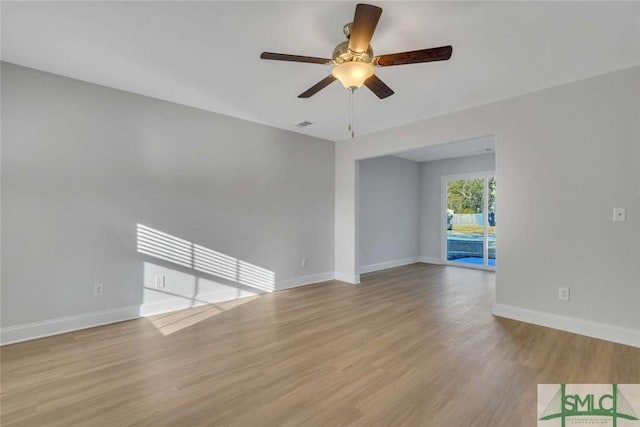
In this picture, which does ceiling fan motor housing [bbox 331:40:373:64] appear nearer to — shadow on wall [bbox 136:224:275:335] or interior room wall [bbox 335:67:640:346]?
interior room wall [bbox 335:67:640:346]

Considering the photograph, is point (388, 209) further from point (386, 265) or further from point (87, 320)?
point (87, 320)

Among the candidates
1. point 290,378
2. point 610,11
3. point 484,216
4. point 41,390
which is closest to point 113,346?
point 41,390

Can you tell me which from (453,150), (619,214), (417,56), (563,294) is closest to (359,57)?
(417,56)

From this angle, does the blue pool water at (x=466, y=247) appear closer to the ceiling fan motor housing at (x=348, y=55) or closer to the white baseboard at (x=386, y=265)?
the white baseboard at (x=386, y=265)

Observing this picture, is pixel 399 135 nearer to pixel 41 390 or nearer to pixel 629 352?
pixel 629 352

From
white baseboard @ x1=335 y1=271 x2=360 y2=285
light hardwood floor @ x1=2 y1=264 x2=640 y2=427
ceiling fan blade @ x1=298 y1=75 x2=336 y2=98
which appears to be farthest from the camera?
white baseboard @ x1=335 y1=271 x2=360 y2=285

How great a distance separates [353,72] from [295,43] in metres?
0.63

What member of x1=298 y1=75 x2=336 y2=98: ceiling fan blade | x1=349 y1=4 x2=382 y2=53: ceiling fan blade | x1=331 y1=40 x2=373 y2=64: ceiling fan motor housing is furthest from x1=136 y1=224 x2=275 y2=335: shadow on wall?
x1=349 y1=4 x2=382 y2=53: ceiling fan blade

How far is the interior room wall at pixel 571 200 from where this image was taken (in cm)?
279

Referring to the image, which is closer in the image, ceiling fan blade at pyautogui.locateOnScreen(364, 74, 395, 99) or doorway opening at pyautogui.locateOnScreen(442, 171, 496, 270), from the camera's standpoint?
ceiling fan blade at pyautogui.locateOnScreen(364, 74, 395, 99)

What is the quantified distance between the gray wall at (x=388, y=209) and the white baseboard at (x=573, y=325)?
3.12 m

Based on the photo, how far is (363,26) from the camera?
181cm

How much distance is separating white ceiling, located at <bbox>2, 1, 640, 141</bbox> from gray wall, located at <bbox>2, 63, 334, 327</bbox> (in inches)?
14.7

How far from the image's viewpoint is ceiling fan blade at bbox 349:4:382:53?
65.7 inches
